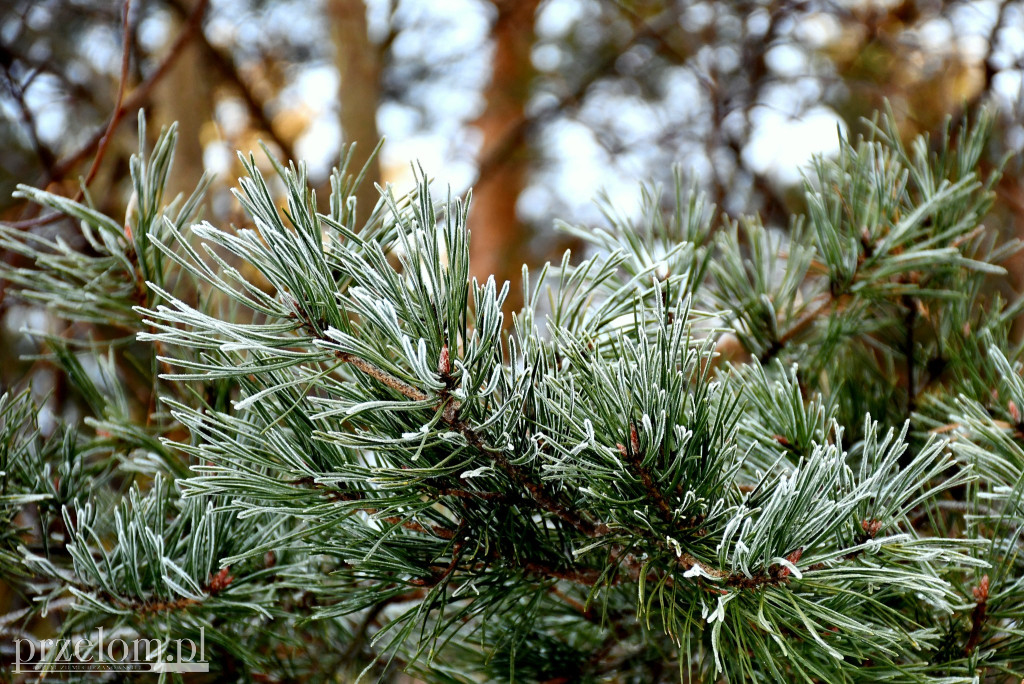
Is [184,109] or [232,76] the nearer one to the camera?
[184,109]

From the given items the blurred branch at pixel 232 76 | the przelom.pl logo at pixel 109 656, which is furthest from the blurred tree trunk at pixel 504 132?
the przelom.pl logo at pixel 109 656

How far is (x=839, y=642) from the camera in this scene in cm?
41

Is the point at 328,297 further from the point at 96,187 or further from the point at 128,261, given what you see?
the point at 96,187

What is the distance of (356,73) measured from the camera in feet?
4.50

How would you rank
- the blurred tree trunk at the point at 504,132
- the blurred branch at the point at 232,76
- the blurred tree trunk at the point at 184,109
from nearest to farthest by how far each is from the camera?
1. the blurred tree trunk at the point at 184,109
2. the blurred branch at the point at 232,76
3. the blurred tree trunk at the point at 504,132

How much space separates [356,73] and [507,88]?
122 centimetres

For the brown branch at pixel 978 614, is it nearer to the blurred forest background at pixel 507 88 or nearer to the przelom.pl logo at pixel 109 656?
the przelom.pl logo at pixel 109 656

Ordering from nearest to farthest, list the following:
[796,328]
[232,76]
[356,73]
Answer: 1. [796,328]
2. [356,73]
3. [232,76]

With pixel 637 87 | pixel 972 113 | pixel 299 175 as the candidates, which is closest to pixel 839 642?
pixel 299 175

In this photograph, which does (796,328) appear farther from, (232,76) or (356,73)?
(232,76)

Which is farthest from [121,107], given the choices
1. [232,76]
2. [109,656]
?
[232,76]

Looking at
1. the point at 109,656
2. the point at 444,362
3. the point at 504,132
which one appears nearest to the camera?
the point at 444,362

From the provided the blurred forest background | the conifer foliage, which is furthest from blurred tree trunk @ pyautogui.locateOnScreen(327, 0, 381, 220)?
the conifer foliage

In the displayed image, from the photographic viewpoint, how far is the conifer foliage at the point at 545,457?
1.20 feet
